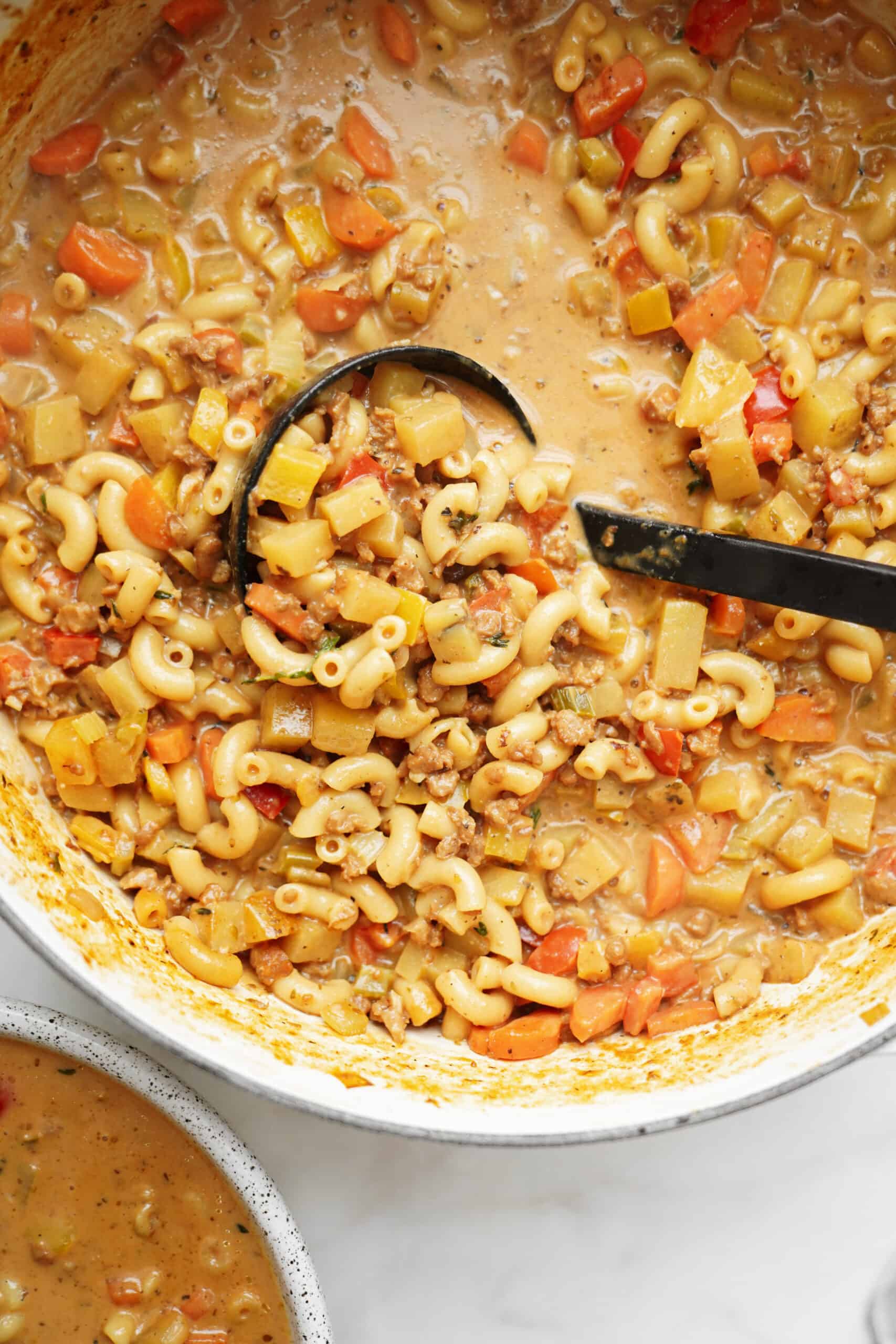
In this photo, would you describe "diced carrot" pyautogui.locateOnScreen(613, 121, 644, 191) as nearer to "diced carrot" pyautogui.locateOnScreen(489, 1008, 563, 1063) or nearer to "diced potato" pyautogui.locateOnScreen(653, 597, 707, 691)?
"diced potato" pyautogui.locateOnScreen(653, 597, 707, 691)

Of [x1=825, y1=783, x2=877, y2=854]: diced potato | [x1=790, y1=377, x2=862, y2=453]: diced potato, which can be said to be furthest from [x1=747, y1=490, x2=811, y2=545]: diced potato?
[x1=825, y1=783, x2=877, y2=854]: diced potato

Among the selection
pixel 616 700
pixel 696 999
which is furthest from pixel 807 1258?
pixel 616 700

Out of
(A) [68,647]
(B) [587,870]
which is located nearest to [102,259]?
(A) [68,647]

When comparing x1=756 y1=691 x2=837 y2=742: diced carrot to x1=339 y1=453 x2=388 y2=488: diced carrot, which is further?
x1=756 y1=691 x2=837 y2=742: diced carrot

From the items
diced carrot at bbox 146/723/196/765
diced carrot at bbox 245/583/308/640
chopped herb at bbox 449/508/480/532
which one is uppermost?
chopped herb at bbox 449/508/480/532

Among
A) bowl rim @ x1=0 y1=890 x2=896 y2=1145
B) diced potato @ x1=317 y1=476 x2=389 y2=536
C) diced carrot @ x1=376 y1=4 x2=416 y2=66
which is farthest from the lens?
diced carrot @ x1=376 y1=4 x2=416 y2=66

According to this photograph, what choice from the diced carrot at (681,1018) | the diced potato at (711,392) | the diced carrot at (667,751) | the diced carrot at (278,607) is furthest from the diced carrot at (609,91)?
the diced carrot at (681,1018)

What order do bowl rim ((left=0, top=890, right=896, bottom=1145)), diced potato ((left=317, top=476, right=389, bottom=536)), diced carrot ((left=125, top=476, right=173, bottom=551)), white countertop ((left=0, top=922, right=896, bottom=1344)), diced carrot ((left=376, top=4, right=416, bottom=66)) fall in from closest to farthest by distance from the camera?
bowl rim ((left=0, top=890, right=896, bottom=1145)), diced potato ((left=317, top=476, right=389, bottom=536)), diced carrot ((left=125, top=476, right=173, bottom=551)), diced carrot ((left=376, top=4, right=416, bottom=66)), white countertop ((left=0, top=922, right=896, bottom=1344))

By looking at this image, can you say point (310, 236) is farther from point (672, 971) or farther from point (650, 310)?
point (672, 971)
